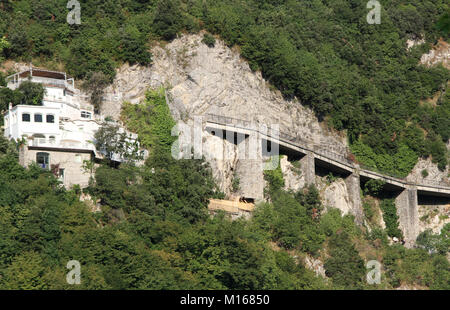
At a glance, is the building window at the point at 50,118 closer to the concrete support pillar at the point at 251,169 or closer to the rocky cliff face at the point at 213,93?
the rocky cliff face at the point at 213,93

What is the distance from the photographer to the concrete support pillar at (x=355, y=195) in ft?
220

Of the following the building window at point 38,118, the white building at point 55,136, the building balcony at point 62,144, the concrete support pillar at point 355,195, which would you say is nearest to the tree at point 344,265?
the concrete support pillar at point 355,195

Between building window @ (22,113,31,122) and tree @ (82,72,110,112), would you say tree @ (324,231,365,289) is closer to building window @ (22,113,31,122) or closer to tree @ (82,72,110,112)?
tree @ (82,72,110,112)

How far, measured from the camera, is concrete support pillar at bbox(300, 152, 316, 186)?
Answer: 212 feet

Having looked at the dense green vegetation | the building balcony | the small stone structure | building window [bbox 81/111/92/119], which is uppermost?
the dense green vegetation

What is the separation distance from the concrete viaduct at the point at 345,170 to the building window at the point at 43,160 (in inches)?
465

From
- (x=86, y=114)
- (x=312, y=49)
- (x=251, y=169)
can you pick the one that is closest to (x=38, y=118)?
(x=86, y=114)

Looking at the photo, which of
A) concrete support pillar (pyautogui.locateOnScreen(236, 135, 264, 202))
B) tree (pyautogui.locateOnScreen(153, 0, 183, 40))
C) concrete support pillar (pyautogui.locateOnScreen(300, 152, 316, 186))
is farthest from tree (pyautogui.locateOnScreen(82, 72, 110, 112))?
concrete support pillar (pyautogui.locateOnScreen(300, 152, 316, 186))

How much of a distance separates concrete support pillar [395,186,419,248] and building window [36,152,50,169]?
28.9 m

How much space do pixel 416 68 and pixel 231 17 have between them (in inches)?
896

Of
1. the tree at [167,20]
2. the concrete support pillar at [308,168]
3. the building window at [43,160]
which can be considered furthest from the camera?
the tree at [167,20]

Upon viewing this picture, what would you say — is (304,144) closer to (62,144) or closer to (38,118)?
(62,144)

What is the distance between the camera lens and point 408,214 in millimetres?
70625

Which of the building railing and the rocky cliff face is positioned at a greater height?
the rocky cliff face
